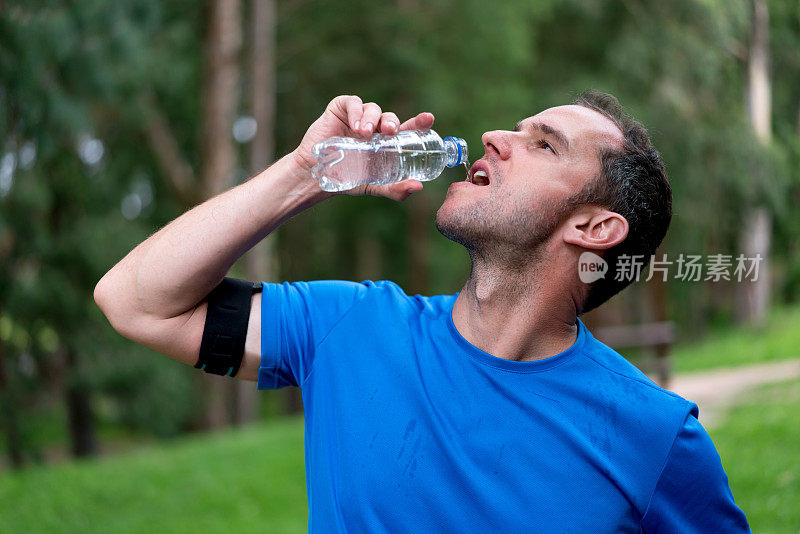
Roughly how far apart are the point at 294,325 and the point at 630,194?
0.96 metres

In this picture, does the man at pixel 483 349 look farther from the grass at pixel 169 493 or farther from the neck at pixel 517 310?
the grass at pixel 169 493

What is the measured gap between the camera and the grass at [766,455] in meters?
3.79

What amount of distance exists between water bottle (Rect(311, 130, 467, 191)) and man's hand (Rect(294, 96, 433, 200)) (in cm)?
2

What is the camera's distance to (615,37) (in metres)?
12.4

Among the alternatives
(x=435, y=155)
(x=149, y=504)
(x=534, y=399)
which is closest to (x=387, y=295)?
(x=534, y=399)

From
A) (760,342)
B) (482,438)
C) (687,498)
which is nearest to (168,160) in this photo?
(760,342)

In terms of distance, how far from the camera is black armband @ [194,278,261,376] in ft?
6.51

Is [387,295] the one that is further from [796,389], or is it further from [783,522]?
[796,389]

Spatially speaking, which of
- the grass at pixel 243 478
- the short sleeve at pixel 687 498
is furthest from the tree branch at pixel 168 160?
the short sleeve at pixel 687 498

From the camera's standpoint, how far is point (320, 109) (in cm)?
1550

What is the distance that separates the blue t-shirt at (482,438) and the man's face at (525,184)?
0.27m

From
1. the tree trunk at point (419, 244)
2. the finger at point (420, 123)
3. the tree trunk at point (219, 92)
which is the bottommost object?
the tree trunk at point (419, 244)

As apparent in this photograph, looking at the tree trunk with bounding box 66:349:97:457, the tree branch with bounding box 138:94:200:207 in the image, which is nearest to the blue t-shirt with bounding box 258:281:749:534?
the tree branch with bounding box 138:94:200:207

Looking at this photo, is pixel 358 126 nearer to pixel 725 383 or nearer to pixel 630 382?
pixel 630 382
